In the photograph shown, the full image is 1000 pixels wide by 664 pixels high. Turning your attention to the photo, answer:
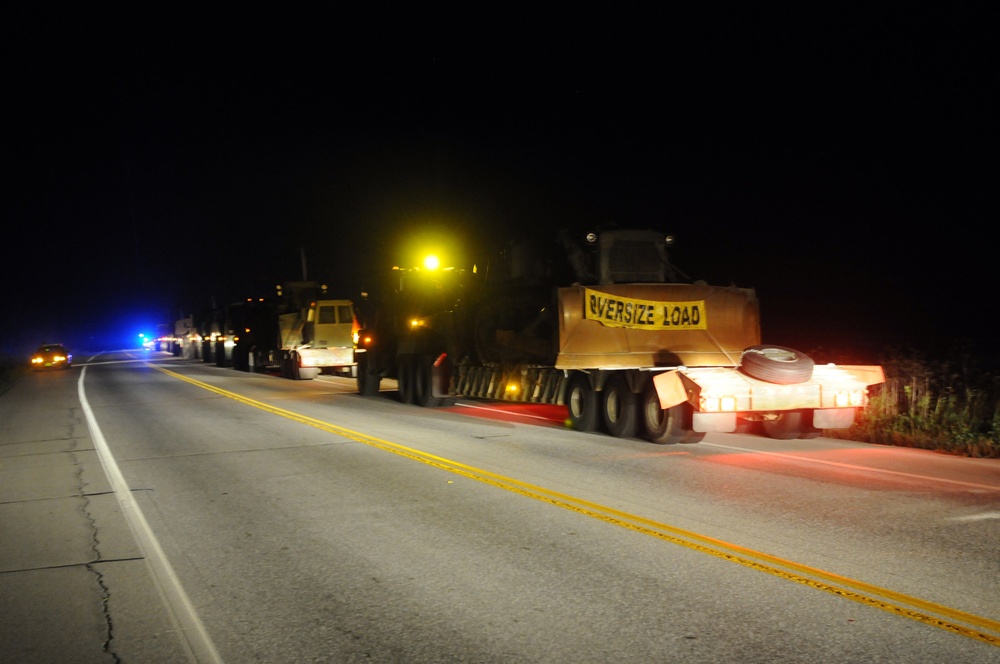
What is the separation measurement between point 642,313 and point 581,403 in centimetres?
188

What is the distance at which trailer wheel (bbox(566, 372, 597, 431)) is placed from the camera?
47.8 feet

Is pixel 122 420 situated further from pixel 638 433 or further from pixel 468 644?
pixel 468 644

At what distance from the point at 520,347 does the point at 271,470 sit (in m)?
6.43

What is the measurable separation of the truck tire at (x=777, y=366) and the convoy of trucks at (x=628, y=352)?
2cm

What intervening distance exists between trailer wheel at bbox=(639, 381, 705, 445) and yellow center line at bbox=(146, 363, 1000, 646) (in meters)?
3.36

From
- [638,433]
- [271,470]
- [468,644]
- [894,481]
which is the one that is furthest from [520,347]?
[468,644]

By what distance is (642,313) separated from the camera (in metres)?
14.5

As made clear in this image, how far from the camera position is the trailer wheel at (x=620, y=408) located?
13633mm

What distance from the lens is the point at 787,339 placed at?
33406 mm

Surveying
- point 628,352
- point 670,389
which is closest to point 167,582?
point 670,389

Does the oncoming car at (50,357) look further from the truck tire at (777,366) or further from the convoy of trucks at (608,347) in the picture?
the truck tire at (777,366)

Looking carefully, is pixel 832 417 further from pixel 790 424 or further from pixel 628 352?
pixel 628 352

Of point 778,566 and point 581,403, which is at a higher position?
point 581,403

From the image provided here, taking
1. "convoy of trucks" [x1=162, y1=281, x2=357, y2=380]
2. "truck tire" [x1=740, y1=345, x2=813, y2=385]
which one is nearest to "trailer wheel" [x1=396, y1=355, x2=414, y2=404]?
"convoy of trucks" [x1=162, y1=281, x2=357, y2=380]
